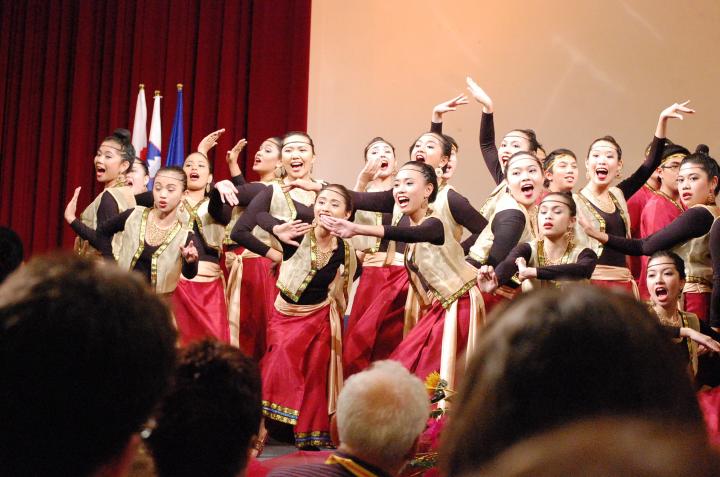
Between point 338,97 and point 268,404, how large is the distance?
3992 mm

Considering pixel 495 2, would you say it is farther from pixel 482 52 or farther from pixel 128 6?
pixel 128 6

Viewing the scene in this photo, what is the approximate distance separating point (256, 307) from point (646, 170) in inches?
87.3

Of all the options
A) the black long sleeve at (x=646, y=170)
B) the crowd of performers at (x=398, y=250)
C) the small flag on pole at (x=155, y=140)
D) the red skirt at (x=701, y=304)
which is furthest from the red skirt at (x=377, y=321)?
the small flag on pole at (x=155, y=140)

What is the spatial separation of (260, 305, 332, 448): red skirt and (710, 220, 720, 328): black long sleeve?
69.3 inches

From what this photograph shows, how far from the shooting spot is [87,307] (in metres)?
0.80

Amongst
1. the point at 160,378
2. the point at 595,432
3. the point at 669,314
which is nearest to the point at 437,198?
the point at 669,314

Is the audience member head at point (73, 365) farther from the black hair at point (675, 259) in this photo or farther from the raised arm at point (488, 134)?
the raised arm at point (488, 134)

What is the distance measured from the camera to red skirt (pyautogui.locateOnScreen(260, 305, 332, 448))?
166 inches

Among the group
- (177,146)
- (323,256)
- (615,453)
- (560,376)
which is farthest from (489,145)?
(615,453)

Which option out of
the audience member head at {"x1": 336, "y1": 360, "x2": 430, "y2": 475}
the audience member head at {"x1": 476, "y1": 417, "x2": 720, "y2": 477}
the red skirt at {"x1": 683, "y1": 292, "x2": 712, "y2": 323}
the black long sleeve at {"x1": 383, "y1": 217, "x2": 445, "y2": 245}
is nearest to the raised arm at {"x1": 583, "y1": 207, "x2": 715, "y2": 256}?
the red skirt at {"x1": 683, "y1": 292, "x2": 712, "y2": 323}

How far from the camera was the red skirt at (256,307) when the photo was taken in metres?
5.22

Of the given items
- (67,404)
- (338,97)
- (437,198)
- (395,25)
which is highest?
(395,25)

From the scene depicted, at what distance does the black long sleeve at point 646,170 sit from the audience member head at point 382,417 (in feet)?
9.69

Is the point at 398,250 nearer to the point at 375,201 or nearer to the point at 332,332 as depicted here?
the point at 375,201
